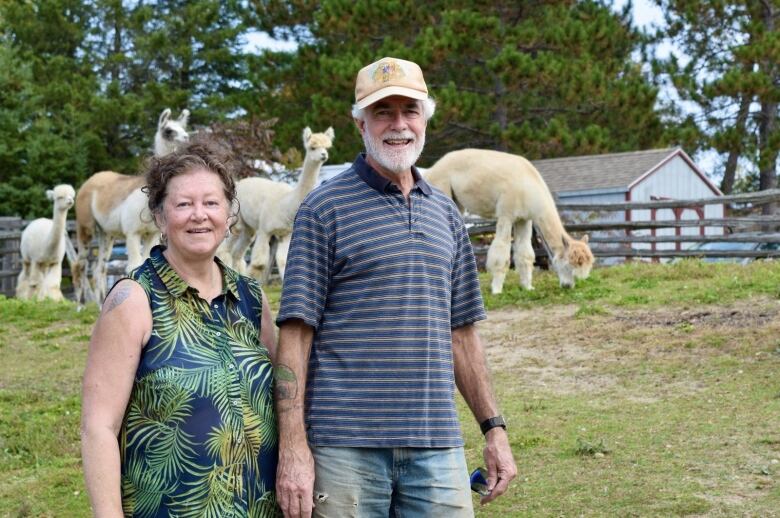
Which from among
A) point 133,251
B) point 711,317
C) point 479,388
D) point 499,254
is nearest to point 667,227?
point 499,254

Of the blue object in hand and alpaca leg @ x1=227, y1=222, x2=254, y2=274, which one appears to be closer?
the blue object in hand

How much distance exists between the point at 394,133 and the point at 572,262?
10.6 metres

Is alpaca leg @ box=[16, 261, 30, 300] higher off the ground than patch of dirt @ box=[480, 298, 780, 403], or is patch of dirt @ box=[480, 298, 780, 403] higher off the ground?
alpaca leg @ box=[16, 261, 30, 300]

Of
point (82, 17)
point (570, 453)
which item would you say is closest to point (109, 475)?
point (570, 453)

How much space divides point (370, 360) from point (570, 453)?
3995 mm

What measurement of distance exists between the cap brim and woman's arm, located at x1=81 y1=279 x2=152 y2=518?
977 mm

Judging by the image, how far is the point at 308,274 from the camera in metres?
3.17

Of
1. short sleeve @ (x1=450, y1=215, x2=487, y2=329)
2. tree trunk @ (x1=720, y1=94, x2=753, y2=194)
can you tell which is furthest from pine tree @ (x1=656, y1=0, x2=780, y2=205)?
short sleeve @ (x1=450, y1=215, x2=487, y2=329)

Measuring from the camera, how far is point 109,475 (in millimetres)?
2809

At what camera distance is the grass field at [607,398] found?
608cm

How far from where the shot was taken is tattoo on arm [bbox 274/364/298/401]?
10.1ft

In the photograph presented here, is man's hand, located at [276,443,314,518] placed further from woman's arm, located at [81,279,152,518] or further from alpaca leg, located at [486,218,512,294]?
alpaca leg, located at [486,218,512,294]

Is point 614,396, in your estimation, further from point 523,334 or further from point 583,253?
point 583,253

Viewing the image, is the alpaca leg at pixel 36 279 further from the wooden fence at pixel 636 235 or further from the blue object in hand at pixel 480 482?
the blue object in hand at pixel 480 482
